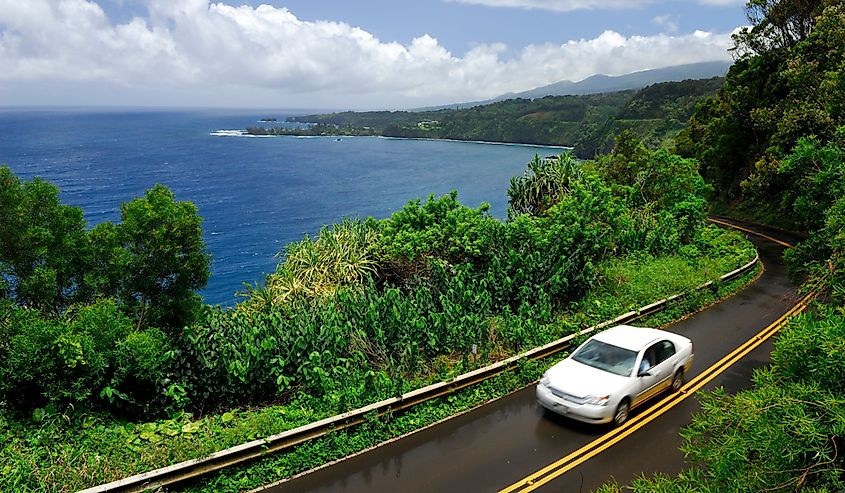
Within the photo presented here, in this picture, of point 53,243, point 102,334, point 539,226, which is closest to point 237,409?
point 102,334

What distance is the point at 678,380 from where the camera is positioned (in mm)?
10844

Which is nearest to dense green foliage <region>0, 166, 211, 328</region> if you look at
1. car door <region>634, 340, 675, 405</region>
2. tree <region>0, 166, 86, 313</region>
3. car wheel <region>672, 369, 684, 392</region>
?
tree <region>0, 166, 86, 313</region>

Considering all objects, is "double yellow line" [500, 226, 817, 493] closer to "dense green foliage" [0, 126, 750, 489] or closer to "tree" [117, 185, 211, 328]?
"dense green foliage" [0, 126, 750, 489]

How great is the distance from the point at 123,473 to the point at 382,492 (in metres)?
3.59

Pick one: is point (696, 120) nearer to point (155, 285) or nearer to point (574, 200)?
point (574, 200)

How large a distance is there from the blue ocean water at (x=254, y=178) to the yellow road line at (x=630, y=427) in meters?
24.0

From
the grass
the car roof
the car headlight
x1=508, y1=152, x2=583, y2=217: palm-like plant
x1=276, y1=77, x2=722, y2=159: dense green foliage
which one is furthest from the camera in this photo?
x1=276, y1=77, x2=722, y2=159: dense green foliage

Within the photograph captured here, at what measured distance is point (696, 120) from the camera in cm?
4278

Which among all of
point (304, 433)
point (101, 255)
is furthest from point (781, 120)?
point (101, 255)

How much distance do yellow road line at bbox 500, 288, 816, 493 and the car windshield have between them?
95 centimetres

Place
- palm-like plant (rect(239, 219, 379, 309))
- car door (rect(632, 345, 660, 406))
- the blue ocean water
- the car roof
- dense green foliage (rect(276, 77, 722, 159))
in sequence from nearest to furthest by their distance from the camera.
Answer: car door (rect(632, 345, 660, 406)), the car roof, palm-like plant (rect(239, 219, 379, 309)), the blue ocean water, dense green foliage (rect(276, 77, 722, 159))

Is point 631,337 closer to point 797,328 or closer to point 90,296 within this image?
point 797,328

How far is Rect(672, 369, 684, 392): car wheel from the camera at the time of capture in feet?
35.2

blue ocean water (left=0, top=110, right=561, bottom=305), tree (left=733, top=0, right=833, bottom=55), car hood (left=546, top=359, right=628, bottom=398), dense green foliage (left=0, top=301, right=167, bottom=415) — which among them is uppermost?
tree (left=733, top=0, right=833, bottom=55)
